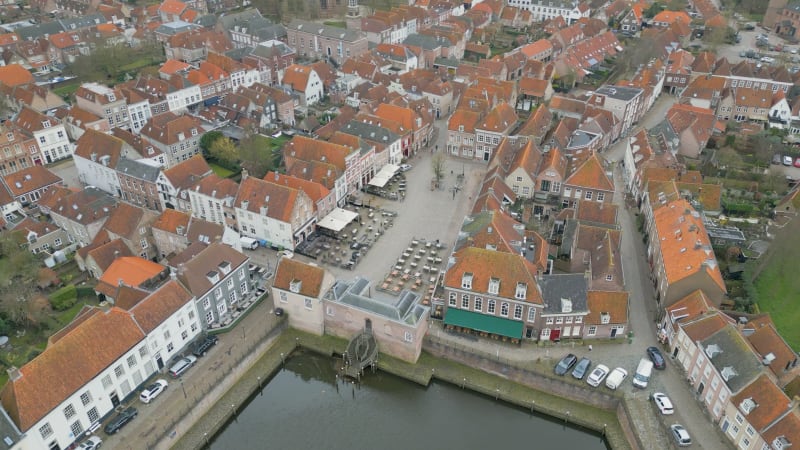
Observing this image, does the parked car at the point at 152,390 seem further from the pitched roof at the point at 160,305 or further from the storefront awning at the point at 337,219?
the storefront awning at the point at 337,219

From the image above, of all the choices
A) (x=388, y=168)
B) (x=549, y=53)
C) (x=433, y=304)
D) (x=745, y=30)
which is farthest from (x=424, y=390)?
(x=745, y=30)

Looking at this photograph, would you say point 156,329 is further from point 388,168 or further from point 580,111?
point 580,111

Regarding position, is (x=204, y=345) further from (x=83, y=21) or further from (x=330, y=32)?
(x=83, y=21)

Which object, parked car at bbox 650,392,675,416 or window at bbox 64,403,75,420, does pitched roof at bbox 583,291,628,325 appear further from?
window at bbox 64,403,75,420

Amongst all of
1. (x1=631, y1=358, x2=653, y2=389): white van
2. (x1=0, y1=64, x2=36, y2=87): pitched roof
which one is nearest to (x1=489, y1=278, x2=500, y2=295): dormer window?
(x1=631, y1=358, x2=653, y2=389): white van

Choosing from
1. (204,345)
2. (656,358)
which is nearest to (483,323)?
(656,358)
